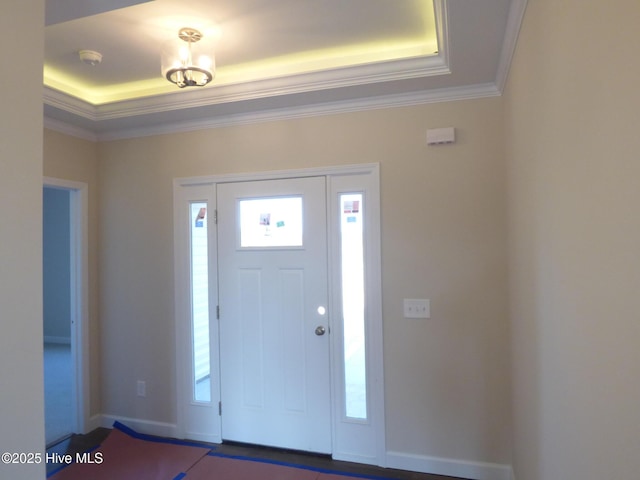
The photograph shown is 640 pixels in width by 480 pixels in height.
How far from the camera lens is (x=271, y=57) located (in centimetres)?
251

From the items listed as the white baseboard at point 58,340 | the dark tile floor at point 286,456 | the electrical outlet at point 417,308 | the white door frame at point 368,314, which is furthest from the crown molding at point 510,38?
the white baseboard at point 58,340

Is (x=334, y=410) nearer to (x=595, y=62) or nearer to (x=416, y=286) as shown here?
(x=416, y=286)

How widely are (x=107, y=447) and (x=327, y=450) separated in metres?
1.74

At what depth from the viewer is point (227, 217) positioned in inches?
118

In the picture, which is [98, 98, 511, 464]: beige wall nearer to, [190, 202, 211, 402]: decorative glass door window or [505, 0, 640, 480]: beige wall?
[190, 202, 211, 402]: decorative glass door window

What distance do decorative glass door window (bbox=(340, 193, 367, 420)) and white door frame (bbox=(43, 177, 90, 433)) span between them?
2275 mm

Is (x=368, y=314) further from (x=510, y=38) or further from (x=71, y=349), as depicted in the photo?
(x=71, y=349)

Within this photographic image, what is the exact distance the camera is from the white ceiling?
189 cm

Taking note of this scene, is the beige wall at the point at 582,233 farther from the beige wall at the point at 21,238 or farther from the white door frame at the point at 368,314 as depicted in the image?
the beige wall at the point at 21,238

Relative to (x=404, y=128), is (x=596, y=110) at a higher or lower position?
lower

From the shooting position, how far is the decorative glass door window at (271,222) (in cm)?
285

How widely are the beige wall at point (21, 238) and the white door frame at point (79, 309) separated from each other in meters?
2.47

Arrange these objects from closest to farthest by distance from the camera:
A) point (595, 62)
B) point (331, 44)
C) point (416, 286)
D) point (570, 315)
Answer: point (595, 62), point (570, 315), point (331, 44), point (416, 286)

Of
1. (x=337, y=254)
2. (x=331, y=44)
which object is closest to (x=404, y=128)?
(x=331, y=44)
